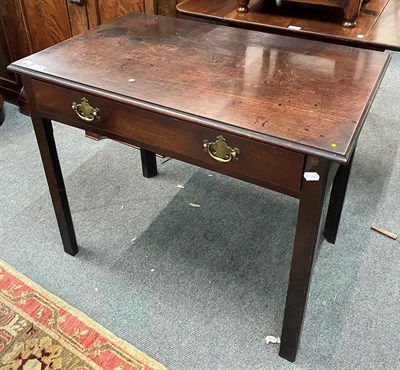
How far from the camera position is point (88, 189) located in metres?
1.91

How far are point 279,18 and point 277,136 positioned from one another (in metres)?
0.80

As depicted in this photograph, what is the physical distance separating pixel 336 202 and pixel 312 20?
2.02 ft

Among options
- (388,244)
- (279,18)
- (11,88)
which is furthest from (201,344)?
(11,88)

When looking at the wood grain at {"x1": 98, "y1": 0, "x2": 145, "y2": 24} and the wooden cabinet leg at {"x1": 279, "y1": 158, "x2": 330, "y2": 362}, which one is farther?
the wood grain at {"x1": 98, "y1": 0, "x2": 145, "y2": 24}

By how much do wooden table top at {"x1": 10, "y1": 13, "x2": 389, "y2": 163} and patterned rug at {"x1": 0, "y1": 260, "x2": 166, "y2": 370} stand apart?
69 centimetres

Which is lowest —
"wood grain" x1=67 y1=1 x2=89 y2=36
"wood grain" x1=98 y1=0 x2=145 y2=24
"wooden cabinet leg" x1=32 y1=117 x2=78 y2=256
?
"wooden cabinet leg" x1=32 y1=117 x2=78 y2=256

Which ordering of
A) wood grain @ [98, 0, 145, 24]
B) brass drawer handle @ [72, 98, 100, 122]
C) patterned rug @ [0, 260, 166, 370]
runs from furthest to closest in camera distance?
wood grain @ [98, 0, 145, 24] → patterned rug @ [0, 260, 166, 370] → brass drawer handle @ [72, 98, 100, 122]

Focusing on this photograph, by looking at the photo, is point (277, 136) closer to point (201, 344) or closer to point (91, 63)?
point (91, 63)

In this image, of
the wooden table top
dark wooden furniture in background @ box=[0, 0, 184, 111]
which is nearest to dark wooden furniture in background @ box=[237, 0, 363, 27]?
the wooden table top

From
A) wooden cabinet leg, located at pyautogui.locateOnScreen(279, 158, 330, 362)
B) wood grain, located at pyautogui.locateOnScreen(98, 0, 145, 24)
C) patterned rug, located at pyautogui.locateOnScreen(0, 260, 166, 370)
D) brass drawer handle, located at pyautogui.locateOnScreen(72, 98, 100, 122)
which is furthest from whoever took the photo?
wood grain, located at pyautogui.locateOnScreen(98, 0, 145, 24)

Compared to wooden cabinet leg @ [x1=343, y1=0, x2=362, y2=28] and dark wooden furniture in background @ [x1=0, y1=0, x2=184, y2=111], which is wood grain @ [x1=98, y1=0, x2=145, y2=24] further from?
wooden cabinet leg @ [x1=343, y1=0, x2=362, y2=28]

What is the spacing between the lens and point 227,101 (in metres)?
1.05

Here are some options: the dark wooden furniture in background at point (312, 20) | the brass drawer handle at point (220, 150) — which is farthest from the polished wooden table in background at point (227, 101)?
the dark wooden furniture in background at point (312, 20)

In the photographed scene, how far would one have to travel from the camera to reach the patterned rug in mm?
1278
